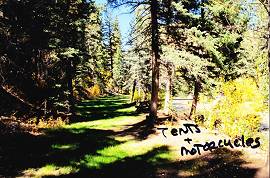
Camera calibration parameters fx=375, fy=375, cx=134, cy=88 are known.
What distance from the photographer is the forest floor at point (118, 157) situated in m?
12.5

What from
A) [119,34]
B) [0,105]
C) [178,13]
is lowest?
[0,105]

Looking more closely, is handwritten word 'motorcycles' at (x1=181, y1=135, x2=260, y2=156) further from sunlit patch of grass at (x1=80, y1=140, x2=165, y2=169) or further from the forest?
sunlit patch of grass at (x1=80, y1=140, x2=165, y2=169)

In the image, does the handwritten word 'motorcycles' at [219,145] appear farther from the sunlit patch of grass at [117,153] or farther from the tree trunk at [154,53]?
the tree trunk at [154,53]

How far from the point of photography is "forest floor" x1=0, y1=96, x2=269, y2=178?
12500 mm

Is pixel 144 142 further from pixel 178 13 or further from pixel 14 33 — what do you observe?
pixel 178 13

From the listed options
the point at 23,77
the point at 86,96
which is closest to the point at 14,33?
the point at 23,77

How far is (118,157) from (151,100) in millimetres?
7085

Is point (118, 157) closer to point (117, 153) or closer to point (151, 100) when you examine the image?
point (117, 153)

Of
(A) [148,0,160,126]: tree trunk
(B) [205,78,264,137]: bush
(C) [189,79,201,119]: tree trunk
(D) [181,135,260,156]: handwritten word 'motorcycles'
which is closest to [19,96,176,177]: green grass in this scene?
(D) [181,135,260,156]: handwritten word 'motorcycles'

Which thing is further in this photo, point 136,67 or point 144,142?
point 136,67

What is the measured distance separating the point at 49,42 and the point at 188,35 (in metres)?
9.03

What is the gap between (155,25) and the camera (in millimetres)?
21219

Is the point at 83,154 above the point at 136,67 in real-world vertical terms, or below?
below

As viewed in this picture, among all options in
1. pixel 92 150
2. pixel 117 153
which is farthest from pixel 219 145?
pixel 92 150
